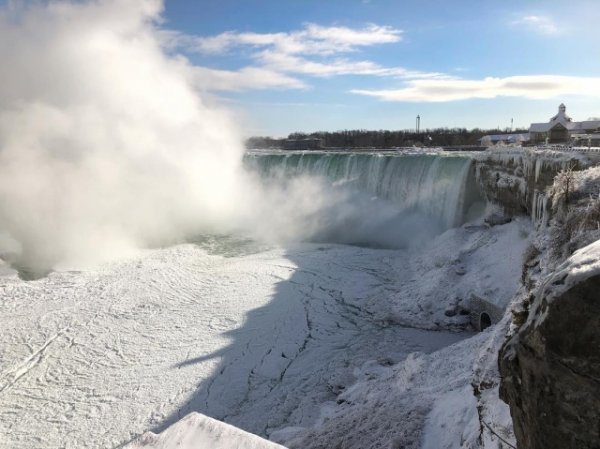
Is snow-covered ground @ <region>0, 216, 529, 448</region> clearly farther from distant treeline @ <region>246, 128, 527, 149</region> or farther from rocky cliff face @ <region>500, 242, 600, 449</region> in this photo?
distant treeline @ <region>246, 128, 527, 149</region>

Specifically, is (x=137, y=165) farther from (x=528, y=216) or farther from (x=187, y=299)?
(x=528, y=216)

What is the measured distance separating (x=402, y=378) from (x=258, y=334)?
146 inches

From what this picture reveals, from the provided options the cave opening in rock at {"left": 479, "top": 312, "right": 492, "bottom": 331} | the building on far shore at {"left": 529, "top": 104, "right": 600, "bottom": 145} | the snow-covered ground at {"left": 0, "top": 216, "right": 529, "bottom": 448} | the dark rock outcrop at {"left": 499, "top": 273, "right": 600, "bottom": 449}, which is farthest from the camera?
the building on far shore at {"left": 529, "top": 104, "right": 600, "bottom": 145}

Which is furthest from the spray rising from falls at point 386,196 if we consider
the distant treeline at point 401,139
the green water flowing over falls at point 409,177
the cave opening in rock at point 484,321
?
the distant treeline at point 401,139

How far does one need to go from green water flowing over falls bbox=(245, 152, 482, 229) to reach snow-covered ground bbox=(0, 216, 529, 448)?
2364 mm

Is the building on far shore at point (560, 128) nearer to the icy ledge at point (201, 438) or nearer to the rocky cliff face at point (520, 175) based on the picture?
the rocky cliff face at point (520, 175)

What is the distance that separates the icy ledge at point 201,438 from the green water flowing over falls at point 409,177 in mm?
14719

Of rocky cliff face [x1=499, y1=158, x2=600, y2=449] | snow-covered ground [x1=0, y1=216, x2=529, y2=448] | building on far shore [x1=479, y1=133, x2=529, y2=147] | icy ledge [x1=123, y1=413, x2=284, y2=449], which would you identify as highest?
building on far shore [x1=479, y1=133, x2=529, y2=147]

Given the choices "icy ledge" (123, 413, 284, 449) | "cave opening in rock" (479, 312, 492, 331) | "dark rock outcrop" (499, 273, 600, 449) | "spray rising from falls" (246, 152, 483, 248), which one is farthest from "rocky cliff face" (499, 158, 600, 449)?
"spray rising from falls" (246, 152, 483, 248)

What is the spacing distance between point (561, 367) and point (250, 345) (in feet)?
25.1

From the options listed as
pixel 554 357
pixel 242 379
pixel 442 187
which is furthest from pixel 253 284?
pixel 554 357

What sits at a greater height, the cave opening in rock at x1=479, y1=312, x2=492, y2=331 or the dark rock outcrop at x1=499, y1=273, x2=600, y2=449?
the dark rock outcrop at x1=499, y1=273, x2=600, y2=449

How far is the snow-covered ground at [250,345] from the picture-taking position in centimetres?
672

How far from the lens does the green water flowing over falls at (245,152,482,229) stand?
16844 millimetres
